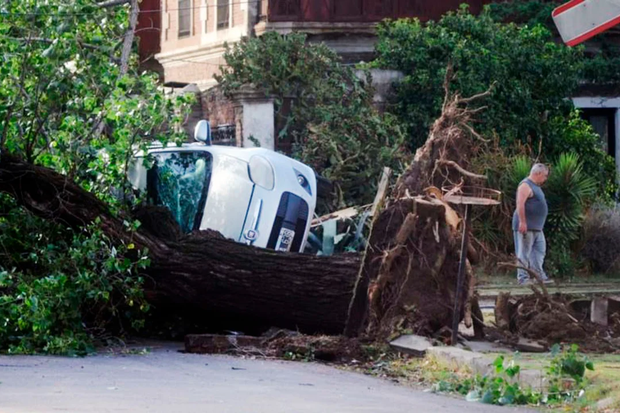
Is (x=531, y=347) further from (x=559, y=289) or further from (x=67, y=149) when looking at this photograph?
(x=559, y=289)

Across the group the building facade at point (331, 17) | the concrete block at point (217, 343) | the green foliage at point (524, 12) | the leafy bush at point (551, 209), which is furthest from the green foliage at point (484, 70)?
the concrete block at point (217, 343)

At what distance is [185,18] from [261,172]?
865 inches

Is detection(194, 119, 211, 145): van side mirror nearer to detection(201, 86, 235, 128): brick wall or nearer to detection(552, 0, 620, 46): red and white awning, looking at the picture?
detection(552, 0, 620, 46): red and white awning

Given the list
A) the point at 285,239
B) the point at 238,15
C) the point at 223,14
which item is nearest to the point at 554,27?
the point at 238,15

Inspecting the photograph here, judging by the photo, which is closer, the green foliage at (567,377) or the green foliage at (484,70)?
the green foliage at (567,377)

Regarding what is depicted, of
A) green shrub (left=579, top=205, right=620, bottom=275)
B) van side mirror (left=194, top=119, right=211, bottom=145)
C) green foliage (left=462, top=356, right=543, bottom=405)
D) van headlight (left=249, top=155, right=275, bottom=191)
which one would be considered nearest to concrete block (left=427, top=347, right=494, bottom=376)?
green foliage (left=462, top=356, right=543, bottom=405)

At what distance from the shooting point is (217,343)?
12.1m

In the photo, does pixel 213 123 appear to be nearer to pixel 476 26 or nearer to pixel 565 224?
pixel 476 26

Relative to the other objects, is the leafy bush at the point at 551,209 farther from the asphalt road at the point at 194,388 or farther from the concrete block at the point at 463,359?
the asphalt road at the point at 194,388

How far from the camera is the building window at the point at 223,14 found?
108ft

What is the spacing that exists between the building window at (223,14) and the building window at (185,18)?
2.29 meters

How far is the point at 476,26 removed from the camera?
89.7 ft

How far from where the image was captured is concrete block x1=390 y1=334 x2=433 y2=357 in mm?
11477

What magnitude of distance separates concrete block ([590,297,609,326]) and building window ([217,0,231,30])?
67.4 ft
